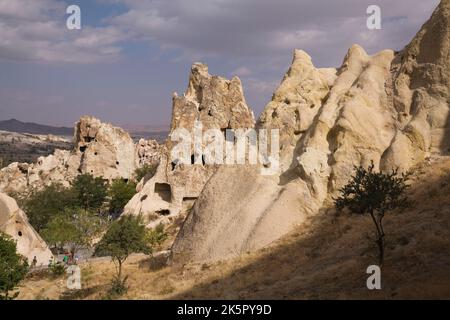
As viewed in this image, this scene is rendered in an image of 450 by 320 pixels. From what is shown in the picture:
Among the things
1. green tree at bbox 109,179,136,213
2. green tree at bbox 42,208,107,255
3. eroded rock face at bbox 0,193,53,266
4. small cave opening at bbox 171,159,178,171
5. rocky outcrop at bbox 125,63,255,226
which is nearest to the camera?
eroded rock face at bbox 0,193,53,266

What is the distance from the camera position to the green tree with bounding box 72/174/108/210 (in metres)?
53.3

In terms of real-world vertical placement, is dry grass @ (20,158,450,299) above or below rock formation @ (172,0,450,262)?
below

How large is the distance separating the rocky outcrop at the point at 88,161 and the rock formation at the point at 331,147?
37413 mm

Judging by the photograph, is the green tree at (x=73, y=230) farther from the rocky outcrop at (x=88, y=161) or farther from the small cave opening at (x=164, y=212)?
the rocky outcrop at (x=88, y=161)

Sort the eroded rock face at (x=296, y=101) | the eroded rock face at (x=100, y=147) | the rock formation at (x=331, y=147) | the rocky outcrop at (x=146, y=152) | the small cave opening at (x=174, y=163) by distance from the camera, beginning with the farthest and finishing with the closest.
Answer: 1. the rocky outcrop at (x=146, y=152)
2. the eroded rock face at (x=100, y=147)
3. the small cave opening at (x=174, y=163)
4. the eroded rock face at (x=296, y=101)
5. the rock formation at (x=331, y=147)

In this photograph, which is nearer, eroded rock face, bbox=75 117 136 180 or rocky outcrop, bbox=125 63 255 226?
rocky outcrop, bbox=125 63 255 226

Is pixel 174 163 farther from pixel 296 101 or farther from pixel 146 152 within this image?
pixel 146 152

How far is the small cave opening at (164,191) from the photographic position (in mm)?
42375

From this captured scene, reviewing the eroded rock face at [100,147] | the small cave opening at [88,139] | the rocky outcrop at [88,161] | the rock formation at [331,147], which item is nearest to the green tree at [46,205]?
the eroded rock face at [100,147]

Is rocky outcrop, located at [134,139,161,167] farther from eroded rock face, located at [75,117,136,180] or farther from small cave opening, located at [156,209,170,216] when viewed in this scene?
small cave opening, located at [156,209,170,216]

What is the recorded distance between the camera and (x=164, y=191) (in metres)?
42.9

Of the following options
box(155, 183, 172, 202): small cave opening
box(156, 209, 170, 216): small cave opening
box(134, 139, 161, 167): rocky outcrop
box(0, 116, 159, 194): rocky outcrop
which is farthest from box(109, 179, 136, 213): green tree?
box(134, 139, 161, 167): rocky outcrop

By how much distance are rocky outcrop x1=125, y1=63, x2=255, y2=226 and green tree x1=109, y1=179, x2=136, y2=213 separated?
31.9ft
